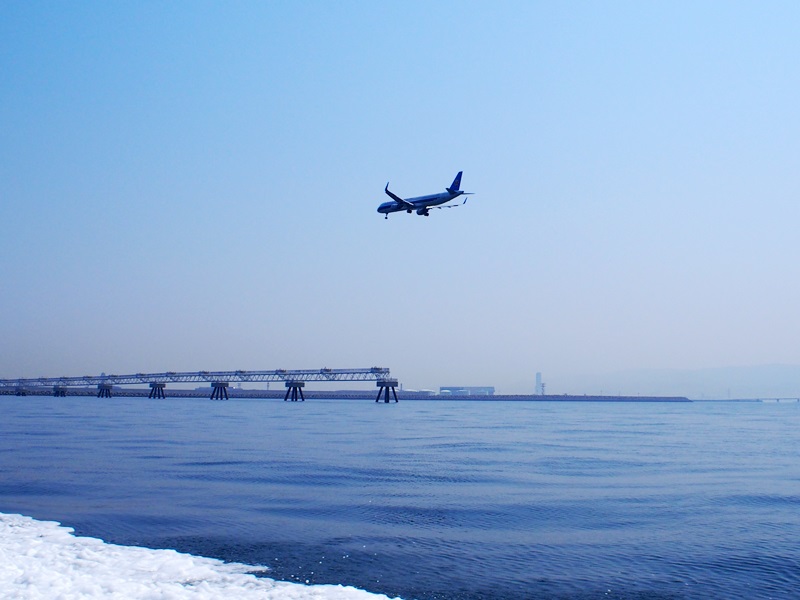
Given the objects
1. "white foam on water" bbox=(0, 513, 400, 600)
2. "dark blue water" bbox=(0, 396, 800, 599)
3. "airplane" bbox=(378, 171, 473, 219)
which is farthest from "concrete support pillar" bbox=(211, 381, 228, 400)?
"white foam on water" bbox=(0, 513, 400, 600)

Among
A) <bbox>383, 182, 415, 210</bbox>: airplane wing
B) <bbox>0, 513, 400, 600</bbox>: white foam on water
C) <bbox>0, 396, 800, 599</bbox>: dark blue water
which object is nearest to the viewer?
<bbox>0, 513, 400, 600</bbox>: white foam on water

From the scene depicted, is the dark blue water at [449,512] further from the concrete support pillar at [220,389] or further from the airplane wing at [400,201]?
the concrete support pillar at [220,389]

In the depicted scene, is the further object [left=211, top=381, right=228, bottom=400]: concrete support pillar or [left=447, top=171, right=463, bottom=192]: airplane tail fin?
[left=211, top=381, right=228, bottom=400]: concrete support pillar

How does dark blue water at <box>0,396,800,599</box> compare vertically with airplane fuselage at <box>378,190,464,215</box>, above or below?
below

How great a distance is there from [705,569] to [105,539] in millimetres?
14208

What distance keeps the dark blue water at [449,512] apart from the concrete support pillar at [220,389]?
120m

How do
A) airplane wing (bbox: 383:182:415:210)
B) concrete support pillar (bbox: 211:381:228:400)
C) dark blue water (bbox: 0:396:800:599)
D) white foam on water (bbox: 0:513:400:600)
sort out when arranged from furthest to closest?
concrete support pillar (bbox: 211:381:228:400) → airplane wing (bbox: 383:182:415:210) → dark blue water (bbox: 0:396:800:599) → white foam on water (bbox: 0:513:400:600)

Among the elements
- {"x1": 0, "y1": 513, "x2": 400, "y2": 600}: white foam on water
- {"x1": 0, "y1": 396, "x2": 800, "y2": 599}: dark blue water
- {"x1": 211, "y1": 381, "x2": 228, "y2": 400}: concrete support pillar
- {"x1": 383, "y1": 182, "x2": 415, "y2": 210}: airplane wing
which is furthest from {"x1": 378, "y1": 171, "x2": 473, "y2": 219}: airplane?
{"x1": 211, "y1": 381, "x2": 228, "y2": 400}: concrete support pillar

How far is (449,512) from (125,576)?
1105cm

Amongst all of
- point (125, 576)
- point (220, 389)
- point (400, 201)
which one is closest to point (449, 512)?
point (125, 576)

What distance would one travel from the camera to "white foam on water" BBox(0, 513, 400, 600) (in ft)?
45.9

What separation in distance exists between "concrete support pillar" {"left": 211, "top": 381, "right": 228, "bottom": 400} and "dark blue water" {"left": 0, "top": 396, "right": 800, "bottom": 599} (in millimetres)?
120356

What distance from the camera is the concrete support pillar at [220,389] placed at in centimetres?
16450

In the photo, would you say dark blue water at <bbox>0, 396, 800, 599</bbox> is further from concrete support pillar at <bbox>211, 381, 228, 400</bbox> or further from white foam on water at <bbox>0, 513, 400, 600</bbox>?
concrete support pillar at <bbox>211, 381, 228, 400</bbox>
